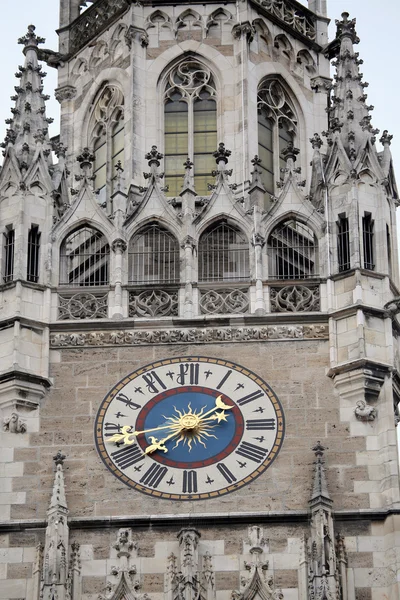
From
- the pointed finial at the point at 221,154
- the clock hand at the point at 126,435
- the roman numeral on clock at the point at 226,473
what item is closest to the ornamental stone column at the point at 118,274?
the clock hand at the point at 126,435

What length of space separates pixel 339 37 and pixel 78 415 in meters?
7.34

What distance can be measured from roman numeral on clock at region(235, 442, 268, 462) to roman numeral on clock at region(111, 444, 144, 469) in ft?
3.92

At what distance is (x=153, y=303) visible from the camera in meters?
30.2

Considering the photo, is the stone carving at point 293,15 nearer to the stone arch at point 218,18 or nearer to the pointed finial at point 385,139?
the stone arch at point 218,18

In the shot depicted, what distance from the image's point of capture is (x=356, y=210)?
30.6 metres

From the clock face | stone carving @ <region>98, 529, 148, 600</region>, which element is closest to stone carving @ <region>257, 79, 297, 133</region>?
the clock face

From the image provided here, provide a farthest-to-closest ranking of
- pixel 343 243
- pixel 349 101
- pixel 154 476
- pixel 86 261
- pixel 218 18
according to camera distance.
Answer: pixel 218 18
pixel 349 101
pixel 86 261
pixel 343 243
pixel 154 476

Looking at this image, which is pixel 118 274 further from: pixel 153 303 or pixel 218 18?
pixel 218 18

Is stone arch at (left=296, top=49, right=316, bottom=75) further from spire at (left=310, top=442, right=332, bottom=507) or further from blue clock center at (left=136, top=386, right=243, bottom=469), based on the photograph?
spire at (left=310, top=442, right=332, bottom=507)

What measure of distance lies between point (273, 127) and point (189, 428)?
20.9ft

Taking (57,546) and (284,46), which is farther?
(284,46)

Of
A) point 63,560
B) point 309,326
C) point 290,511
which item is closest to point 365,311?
point 309,326

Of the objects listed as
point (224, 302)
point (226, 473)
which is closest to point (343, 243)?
Result: point (224, 302)

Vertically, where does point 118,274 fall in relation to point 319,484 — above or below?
above
